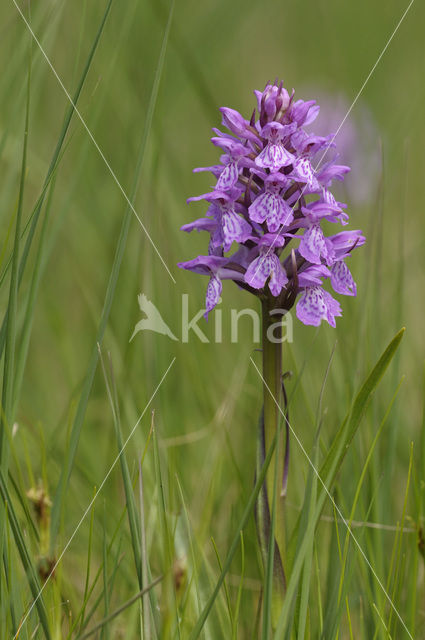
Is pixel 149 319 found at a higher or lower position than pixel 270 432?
higher

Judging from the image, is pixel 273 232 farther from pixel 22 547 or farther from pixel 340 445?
pixel 22 547

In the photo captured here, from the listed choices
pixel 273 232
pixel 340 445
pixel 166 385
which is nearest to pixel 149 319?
pixel 166 385

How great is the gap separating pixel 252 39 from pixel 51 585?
183 inches

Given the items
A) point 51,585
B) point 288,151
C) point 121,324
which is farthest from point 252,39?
point 51,585

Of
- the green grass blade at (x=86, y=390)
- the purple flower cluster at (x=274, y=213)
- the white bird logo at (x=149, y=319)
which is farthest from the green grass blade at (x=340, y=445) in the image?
the white bird logo at (x=149, y=319)

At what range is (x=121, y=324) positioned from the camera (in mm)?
2266

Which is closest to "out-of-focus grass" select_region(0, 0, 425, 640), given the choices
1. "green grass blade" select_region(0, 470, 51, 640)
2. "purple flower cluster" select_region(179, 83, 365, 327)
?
"green grass blade" select_region(0, 470, 51, 640)

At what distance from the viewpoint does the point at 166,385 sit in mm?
1797

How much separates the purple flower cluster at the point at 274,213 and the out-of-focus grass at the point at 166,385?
0.14 m

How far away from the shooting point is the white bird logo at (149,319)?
5.99ft

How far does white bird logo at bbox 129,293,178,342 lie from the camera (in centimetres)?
183

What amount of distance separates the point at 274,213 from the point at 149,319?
2.73 feet

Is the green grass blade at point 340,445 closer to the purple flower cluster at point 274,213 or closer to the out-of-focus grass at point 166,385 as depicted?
the out-of-focus grass at point 166,385

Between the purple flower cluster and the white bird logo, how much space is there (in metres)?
0.60
